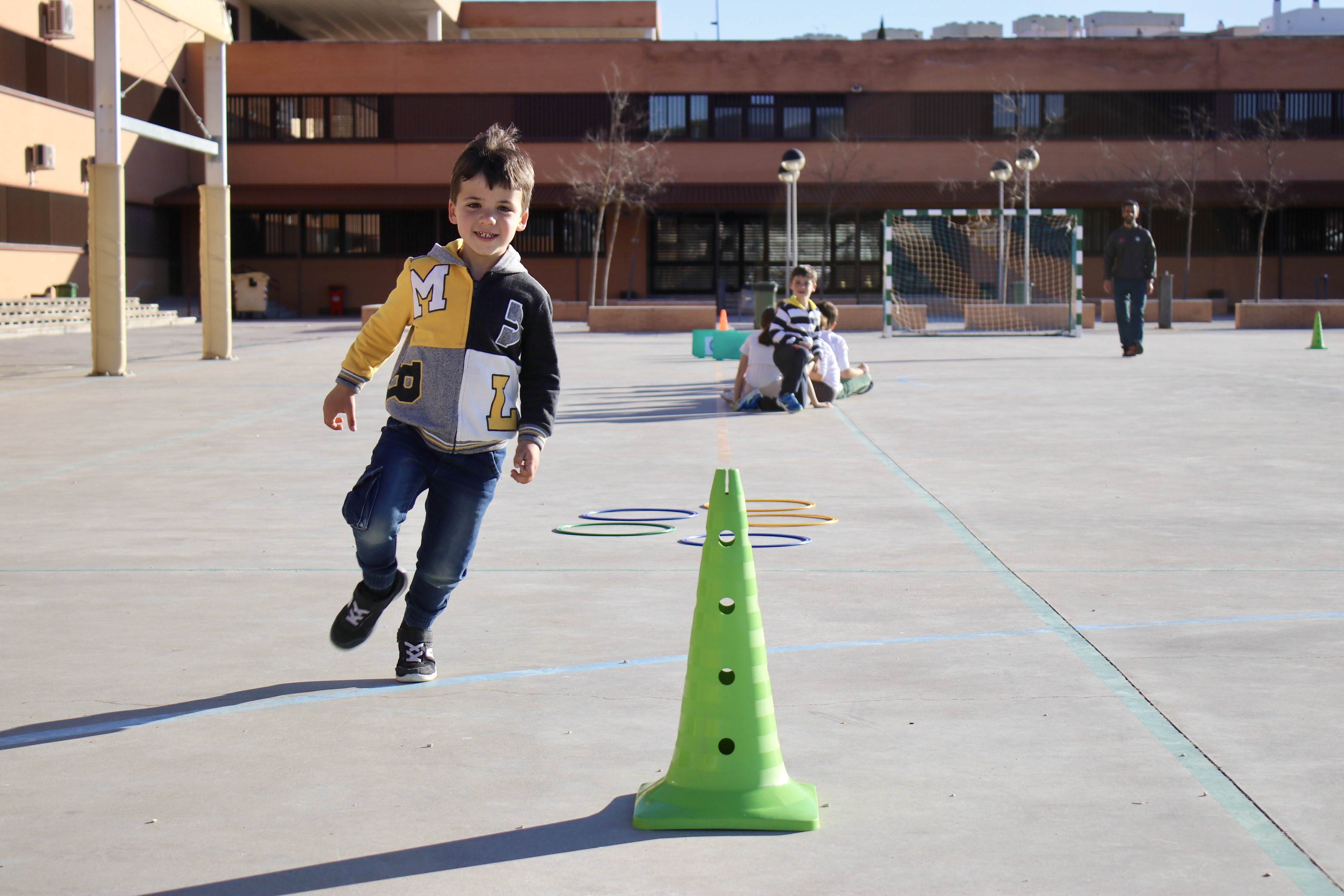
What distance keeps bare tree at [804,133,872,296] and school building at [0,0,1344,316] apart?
0.08 m

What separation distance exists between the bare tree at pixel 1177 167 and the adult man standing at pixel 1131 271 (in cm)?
2599

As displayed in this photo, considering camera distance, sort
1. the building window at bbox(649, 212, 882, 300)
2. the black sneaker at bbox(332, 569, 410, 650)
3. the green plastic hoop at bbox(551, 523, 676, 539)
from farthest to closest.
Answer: the building window at bbox(649, 212, 882, 300) → the green plastic hoop at bbox(551, 523, 676, 539) → the black sneaker at bbox(332, 569, 410, 650)

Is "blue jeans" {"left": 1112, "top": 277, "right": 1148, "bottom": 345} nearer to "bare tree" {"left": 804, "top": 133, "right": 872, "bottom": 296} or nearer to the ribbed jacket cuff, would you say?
the ribbed jacket cuff

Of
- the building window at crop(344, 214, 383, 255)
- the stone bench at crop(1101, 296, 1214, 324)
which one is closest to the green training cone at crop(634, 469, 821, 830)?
the stone bench at crop(1101, 296, 1214, 324)

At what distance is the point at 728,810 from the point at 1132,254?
63.7ft

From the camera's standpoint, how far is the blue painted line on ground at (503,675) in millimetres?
4129

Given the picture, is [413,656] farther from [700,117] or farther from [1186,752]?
[700,117]

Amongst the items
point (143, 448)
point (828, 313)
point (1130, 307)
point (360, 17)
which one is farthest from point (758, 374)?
point (360, 17)

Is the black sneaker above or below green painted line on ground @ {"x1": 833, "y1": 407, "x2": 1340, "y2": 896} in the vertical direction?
above

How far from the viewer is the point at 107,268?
1855 cm

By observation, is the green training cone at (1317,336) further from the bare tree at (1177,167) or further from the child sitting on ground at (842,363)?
the bare tree at (1177,167)

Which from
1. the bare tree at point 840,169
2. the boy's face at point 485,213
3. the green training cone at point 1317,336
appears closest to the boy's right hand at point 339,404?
the boy's face at point 485,213

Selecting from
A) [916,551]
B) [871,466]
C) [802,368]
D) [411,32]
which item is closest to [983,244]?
[411,32]

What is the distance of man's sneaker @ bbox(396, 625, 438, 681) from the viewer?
15.3 ft
